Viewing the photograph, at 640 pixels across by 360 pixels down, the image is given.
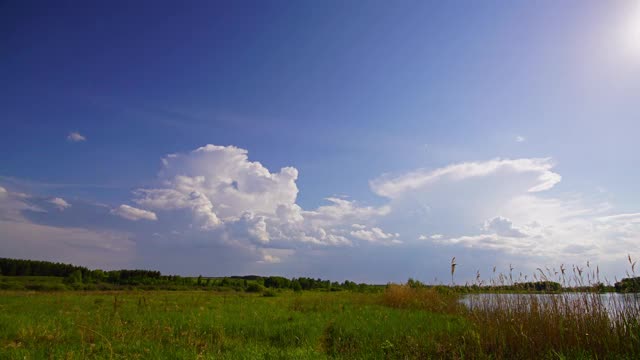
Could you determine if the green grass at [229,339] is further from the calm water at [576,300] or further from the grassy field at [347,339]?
the calm water at [576,300]

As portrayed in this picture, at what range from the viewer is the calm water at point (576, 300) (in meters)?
8.35

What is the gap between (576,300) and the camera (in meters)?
9.41

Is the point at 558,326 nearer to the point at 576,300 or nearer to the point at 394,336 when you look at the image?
the point at 576,300

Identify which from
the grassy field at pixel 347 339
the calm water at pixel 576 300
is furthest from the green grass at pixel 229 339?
the calm water at pixel 576 300

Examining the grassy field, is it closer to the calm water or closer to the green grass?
the green grass

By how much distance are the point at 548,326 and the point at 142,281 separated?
2861 inches

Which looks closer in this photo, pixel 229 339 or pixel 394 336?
pixel 229 339

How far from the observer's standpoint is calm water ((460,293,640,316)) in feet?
27.4

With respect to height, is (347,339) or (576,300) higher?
(576,300)

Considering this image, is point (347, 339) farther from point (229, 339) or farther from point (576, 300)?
point (576, 300)

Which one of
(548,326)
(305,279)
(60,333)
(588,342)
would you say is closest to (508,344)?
(548,326)

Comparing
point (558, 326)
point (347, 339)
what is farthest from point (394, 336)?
point (558, 326)

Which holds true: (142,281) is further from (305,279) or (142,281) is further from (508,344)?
(508,344)

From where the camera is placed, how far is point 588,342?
8.45 meters
